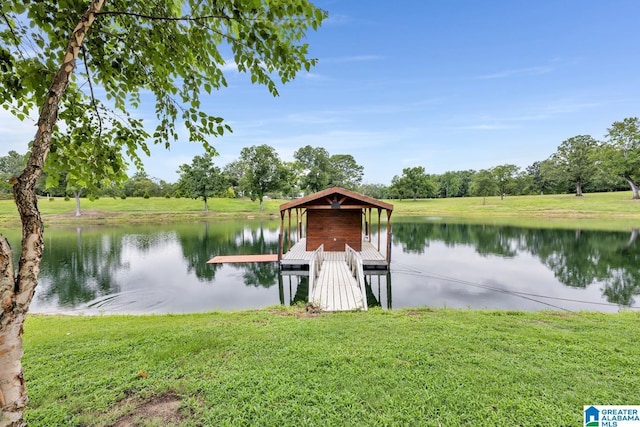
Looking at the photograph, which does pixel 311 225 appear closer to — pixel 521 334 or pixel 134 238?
pixel 521 334

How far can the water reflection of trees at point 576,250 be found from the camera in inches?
458

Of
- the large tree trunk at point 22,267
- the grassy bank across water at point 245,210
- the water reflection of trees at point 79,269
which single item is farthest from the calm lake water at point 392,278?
the grassy bank across water at point 245,210

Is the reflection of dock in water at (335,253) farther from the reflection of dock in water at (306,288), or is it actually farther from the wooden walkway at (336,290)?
the reflection of dock in water at (306,288)

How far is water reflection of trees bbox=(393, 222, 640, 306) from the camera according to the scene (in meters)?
11.6

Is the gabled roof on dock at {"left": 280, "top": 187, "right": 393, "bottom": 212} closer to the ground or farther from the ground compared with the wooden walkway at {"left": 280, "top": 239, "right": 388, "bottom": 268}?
farther from the ground

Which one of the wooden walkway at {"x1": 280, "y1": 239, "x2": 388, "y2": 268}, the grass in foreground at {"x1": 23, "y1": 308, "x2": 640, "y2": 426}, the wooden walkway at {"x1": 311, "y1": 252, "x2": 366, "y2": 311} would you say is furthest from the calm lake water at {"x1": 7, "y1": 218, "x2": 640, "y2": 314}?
the grass in foreground at {"x1": 23, "y1": 308, "x2": 640, "y2": 426}

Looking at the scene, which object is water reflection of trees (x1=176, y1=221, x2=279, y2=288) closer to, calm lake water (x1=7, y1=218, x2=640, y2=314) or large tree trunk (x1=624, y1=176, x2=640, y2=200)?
calm lake water (x1=7, y1=218, x2=640, y2=314)

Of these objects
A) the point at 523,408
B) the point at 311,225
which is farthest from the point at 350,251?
the point at 523,408


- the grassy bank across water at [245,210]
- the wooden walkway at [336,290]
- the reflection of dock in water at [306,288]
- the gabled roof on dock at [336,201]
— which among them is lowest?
the reflection of dock in water at [306,288]

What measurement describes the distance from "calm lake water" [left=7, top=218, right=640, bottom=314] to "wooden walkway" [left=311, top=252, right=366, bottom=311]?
1.17 m

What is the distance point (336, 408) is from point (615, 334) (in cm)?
554

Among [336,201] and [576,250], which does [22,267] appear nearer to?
[336,201]

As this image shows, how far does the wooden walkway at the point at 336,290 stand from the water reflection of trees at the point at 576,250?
870 cm

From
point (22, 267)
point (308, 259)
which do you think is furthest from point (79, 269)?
point (22, 267)
